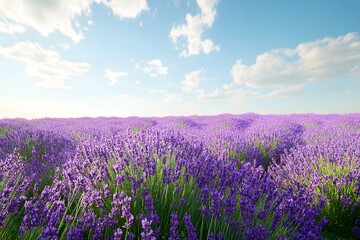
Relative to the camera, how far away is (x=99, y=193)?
73.3 inches

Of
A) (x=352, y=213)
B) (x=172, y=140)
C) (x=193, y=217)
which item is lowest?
(x=352, y=213)

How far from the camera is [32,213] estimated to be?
137 centimetres

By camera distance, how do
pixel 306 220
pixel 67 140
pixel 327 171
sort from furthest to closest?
pixel 67 140
pixel 327 171
pixel 306 220

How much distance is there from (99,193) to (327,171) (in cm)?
269

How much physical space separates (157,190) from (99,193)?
1.45 ft

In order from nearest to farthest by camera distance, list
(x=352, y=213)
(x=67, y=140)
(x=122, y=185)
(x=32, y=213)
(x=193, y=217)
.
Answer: (x=32, y=213) < (x=193, y=217) < (x=122, y=185) < (x=352, y=213) < (x=67, y=140)

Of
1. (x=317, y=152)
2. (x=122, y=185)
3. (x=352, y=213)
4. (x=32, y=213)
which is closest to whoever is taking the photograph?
(x=32, y=213)

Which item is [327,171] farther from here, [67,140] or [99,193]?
[67,140]

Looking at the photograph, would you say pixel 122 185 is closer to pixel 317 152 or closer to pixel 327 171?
pixel 327 171

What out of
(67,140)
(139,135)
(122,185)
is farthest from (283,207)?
(67,140)

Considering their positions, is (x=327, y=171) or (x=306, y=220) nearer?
(x=306, y=220)

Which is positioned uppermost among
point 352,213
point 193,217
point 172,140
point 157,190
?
point 172,140

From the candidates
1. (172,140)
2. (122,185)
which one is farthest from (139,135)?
(122,185)

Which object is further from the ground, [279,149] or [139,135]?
[139,135]
